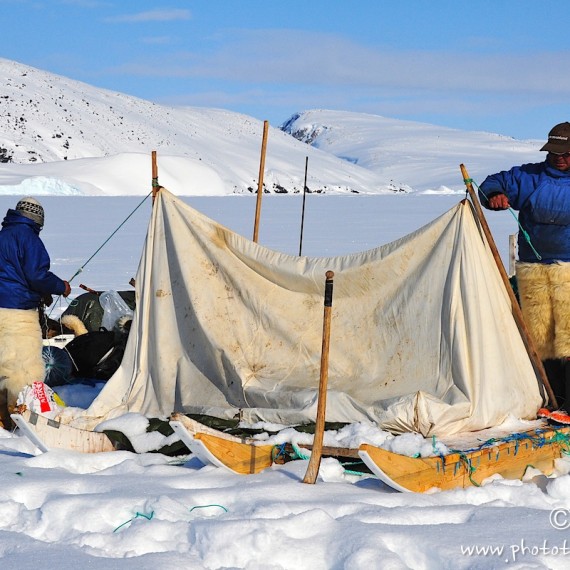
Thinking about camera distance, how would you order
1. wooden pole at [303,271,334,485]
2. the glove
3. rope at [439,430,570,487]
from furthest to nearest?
the glove, rope at [439,430,570,487], wooden pole at [303,271,334,485]

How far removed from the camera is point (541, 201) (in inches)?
211

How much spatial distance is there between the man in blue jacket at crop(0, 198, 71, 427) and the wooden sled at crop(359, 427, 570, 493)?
2.51m

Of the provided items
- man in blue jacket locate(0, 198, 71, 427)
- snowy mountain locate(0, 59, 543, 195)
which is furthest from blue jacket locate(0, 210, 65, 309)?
snowy mountain locate(0, 59, 543, 195)

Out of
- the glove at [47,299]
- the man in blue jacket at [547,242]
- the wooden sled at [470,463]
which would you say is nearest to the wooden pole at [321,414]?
the wooden sled at [470,463]

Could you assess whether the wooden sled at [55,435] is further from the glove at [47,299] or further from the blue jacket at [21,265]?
the glove at [47,299]

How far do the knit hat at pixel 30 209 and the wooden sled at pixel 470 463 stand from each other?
8.97 ft

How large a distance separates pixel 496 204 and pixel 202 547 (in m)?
2.73

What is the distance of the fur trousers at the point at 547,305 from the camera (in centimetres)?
534

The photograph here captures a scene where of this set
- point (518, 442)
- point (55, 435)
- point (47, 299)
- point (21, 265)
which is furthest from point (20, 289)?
point (518, 442)

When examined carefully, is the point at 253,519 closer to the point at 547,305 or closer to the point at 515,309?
the point at 515,309

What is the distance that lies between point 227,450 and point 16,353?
5.98ft

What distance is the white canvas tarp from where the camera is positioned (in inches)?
202

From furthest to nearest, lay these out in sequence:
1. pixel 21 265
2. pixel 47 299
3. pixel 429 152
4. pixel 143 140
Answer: pixel 429 152 < pixel 143 140 < pixel 47 299 < pixel 21 265

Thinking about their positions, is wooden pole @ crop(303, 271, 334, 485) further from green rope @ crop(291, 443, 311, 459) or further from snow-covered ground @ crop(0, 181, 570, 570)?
green rope @ crop(291, 443, 311, 459)
